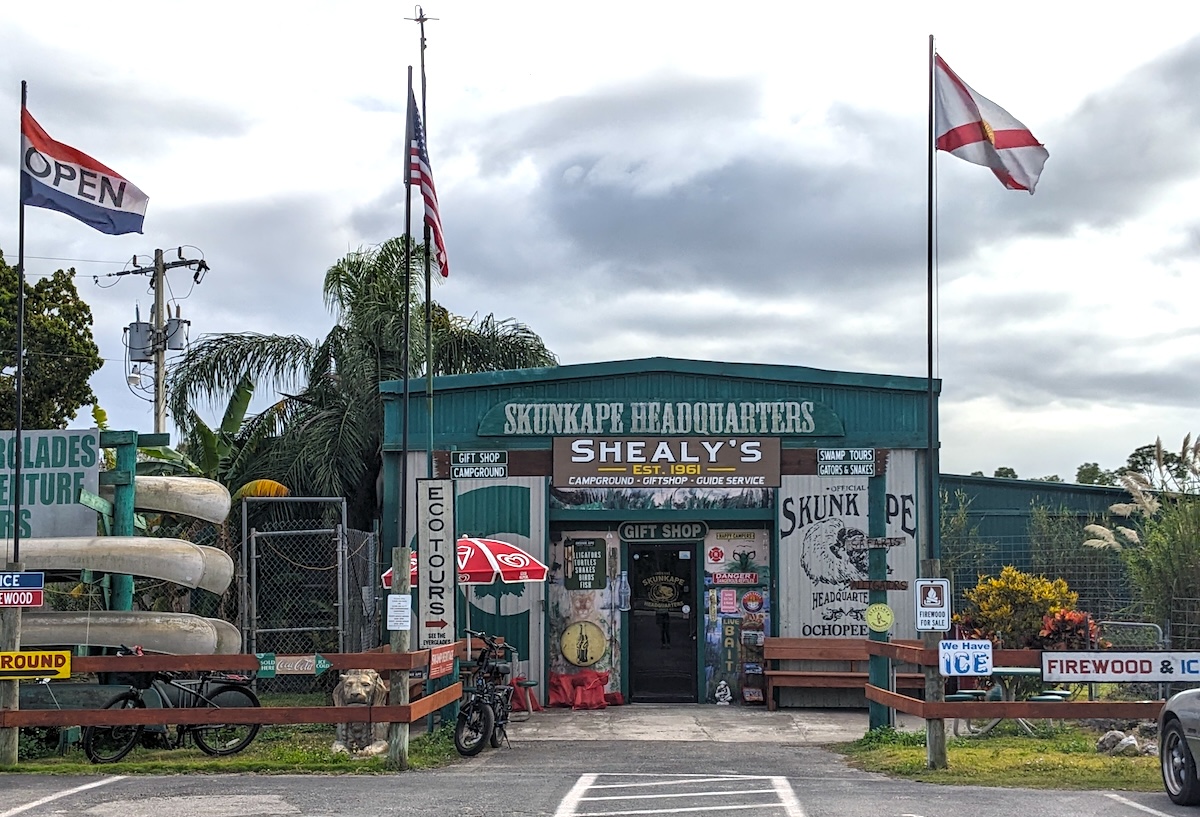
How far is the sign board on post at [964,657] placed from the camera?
40.5 feet

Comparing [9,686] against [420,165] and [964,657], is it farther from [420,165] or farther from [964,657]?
[964,657]

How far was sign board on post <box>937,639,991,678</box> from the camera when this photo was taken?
12336 millimetres

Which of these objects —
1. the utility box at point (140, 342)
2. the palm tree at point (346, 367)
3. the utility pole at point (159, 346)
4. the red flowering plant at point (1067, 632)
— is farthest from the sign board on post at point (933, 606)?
the utility box at point (140, 342)

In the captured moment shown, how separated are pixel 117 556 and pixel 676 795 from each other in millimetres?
6833

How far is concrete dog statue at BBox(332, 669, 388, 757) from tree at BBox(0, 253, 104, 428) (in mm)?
21892

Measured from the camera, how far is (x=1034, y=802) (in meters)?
10.3

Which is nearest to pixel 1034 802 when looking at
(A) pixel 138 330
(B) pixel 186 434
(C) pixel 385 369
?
(C) pixel 385 369

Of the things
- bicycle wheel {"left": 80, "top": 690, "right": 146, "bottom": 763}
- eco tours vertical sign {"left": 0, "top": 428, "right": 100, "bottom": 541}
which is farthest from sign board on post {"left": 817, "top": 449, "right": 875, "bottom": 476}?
bicycle wheel {"left": 80, "top": 690, "right": 146, "bottom": 763}

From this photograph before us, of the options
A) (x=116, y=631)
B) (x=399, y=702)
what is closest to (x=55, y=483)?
(x=116, y=631)

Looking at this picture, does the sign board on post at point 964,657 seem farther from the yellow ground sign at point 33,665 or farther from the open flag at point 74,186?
the open flag at point 74,186

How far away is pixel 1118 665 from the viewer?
12273 mm

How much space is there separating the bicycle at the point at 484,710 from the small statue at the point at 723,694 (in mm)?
5349

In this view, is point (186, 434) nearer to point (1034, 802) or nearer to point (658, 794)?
point (658, 794)

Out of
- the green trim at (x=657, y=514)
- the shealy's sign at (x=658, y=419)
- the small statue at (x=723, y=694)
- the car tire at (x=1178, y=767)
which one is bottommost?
the small statue at (x=723, y=694)
